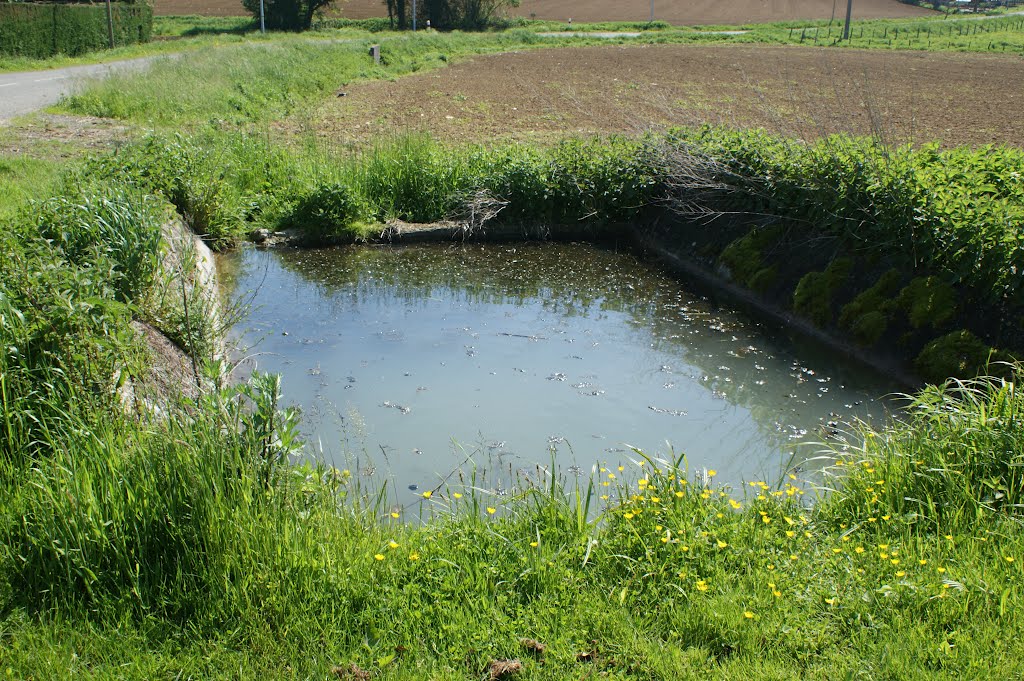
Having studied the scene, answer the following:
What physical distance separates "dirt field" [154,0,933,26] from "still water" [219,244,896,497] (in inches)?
1991

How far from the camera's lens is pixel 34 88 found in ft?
68.0

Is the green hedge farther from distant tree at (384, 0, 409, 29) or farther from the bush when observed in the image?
the bush

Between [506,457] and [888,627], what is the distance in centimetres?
308

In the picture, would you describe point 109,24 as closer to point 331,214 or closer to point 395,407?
point 331,214

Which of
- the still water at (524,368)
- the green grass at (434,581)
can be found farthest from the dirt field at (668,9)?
the green grass at (434,581)

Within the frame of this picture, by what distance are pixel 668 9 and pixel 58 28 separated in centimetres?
4754

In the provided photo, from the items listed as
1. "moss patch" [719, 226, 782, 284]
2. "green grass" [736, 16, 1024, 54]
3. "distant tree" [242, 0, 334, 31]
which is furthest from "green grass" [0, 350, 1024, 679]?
"distant tree" [242, 0, 334, 31]

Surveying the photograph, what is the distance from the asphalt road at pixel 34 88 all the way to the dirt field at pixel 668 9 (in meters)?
34.3

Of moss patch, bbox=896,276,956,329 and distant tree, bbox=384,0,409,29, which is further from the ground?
distant tree, bbox=384,0,409,29

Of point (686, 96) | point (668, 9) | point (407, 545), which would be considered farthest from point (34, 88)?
point (668, 9)

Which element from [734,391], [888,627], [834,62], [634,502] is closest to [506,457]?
[634,502]

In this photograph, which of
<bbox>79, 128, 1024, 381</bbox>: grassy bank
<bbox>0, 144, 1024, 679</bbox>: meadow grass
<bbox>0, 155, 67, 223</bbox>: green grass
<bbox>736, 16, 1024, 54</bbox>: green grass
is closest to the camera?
<bbox>0, 144, 1024, 679</bbox>: meadow grass

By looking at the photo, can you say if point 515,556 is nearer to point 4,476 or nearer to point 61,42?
point 4,476

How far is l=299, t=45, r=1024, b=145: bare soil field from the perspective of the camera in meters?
17.0
